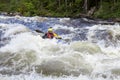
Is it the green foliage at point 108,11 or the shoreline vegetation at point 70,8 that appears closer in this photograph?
the green foliage at point 108,11

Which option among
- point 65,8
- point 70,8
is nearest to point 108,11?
point 70,8

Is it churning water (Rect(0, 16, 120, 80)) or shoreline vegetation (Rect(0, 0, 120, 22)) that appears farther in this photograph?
shoreline vegetation (Rect(0, 0, 120, 22))

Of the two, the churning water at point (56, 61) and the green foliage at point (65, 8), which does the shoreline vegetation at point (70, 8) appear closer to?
the green foliage at point (65, 8)

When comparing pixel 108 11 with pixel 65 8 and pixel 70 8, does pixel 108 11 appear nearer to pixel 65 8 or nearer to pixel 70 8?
pixel 70 8

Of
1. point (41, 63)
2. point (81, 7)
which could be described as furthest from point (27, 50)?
point (81, 7)

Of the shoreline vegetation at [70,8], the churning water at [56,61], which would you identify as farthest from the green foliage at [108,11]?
the churning water at [56,61]

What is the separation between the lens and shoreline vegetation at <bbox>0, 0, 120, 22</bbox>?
38.9 meters

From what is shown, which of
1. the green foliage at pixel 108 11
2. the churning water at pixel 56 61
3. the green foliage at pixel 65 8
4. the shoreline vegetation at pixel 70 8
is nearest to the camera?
the churning water at pixel 56 61

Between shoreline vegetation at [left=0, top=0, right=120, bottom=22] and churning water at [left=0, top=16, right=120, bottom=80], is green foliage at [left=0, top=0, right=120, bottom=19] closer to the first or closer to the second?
shoreline vegetation at [left=0, top=0, right=120, bottom=22]

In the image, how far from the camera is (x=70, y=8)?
4691 centimetres

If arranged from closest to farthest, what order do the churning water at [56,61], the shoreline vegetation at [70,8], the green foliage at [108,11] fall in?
1. the churning water at [56,61]
2. the green foliage at [108,11]
3. the shoreline vegetation at [70,8]

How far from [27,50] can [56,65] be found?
253 cm

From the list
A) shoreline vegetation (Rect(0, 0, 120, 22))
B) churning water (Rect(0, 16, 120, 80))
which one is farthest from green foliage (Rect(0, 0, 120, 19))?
churning water (Rect(0, 16, 120, 80))

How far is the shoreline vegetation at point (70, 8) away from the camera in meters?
38.9
